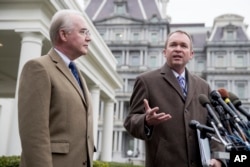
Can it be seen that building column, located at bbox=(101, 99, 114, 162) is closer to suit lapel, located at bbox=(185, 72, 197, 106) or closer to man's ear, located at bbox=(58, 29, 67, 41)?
suit lapel, located at bbox=(185, 72, 197, 106)

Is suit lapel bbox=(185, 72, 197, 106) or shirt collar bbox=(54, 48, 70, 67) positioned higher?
shirt collar bbox=(54, 48, 70, 67)

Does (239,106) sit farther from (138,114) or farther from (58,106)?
(58,106)

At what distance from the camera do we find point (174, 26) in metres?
54.3

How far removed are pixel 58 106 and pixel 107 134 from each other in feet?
56.2

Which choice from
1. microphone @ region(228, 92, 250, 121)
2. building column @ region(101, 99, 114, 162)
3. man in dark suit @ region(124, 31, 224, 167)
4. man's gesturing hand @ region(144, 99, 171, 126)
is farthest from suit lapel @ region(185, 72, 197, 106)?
building column @ region(101, 99, 114, 162)

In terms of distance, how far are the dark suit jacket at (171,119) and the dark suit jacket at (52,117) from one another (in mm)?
426

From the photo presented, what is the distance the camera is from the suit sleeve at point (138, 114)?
261 cm

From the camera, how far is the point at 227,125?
2.11m

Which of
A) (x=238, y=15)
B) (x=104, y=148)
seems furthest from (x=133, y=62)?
(x=104, y=148)

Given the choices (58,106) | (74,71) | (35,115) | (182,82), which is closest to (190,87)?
(182,82)

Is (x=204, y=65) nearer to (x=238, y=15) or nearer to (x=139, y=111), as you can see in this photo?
(x=238, y=15)

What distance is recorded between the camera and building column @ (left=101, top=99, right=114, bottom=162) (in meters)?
19.1

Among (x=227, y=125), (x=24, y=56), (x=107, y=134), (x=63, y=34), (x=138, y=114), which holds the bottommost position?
(x=227, y=125)

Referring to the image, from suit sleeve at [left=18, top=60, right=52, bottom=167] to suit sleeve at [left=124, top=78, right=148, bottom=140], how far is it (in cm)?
68
